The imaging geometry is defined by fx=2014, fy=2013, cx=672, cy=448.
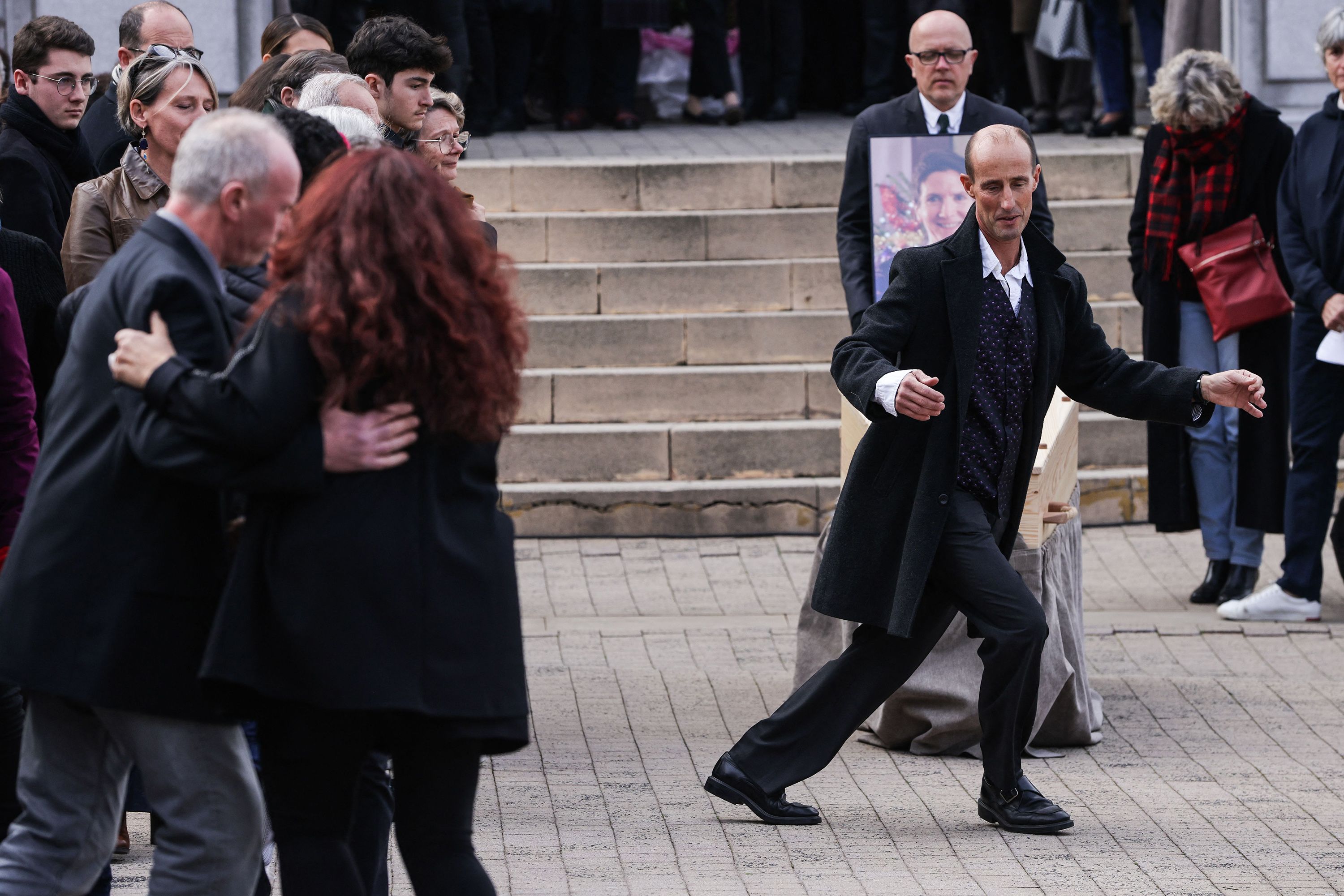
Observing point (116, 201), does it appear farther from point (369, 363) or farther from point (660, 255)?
point (660, 255)

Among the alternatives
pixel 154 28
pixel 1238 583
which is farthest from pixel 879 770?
pixel 154 28

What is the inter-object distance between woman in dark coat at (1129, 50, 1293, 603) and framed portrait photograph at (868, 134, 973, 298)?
124 centimetres

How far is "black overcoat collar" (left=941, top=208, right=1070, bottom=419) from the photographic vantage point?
5.28m

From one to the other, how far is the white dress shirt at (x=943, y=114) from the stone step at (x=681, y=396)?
103 inches

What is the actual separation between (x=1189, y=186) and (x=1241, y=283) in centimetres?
44

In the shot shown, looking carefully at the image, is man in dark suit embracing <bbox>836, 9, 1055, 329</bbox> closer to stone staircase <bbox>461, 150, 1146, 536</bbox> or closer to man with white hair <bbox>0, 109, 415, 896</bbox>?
stone staircase <bbox>461, 150, 1146, 536</bbox>

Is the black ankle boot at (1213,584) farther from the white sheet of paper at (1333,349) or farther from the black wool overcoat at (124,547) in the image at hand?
the black wool overcoat at (124,547)

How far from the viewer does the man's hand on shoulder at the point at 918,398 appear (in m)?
4.88

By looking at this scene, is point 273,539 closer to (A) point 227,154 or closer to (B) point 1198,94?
(A) point 227,154

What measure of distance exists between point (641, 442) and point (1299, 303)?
3.16m

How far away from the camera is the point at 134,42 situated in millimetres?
6992

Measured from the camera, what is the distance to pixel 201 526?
3525 mm

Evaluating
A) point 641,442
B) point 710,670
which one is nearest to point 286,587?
point 710,670

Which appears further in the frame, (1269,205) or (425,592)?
(1269,205)
